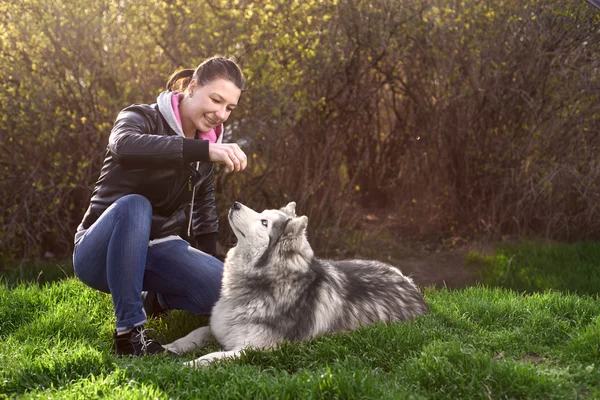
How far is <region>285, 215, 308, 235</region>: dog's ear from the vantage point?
3.87 m

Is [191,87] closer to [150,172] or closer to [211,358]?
[150,172]

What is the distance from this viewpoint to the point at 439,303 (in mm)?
5043

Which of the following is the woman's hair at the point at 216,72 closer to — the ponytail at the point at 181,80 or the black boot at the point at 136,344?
the ponytail at the point at 181,80

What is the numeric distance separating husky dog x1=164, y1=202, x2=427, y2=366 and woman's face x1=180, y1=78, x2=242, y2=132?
29.1 inches

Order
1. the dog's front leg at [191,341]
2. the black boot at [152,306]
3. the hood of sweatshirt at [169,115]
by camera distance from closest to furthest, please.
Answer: the dog's front leg at [191,341]
the hood of sweatshirt at [169,115]
the black boot at [152,306]

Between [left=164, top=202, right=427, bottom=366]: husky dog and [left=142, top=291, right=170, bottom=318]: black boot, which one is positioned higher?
[left=164, top=202, right=427, bottom=366]: husky dog

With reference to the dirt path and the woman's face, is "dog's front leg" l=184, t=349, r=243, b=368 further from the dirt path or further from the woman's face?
the dirt path

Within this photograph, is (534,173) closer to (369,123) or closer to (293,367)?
(369,123)

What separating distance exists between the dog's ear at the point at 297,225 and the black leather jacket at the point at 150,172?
78cm

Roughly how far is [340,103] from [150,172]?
12.9 feet

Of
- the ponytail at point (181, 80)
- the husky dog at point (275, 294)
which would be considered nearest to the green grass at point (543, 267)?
the husky dog at point (275, 294)

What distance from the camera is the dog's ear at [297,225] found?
12.7 feet

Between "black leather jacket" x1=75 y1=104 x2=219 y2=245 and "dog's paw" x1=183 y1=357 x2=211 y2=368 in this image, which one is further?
"black leather jacket" x1=75 y1=104 x2=219 y2=245

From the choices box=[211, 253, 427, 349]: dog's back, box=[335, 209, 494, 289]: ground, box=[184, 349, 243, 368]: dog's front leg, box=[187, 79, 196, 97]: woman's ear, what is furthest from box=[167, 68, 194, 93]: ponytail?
box=[335, 209, 494, 289]: ground
